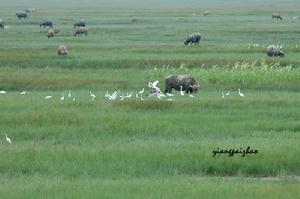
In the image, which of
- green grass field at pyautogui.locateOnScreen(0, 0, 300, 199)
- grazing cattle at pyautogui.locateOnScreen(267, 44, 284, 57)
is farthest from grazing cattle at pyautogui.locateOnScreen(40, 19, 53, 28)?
grazing cattle at pyautogui.locateOnScreen(267, 44, 284, 57)

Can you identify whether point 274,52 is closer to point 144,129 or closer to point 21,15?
point 144,129

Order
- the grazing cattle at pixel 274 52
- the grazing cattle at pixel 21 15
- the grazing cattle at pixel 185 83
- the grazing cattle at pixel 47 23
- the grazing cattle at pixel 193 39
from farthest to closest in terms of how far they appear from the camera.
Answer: the grazing cattle at pixel 21 15, the grazing cattle at pixel 47 23, the grazing cattle at pixel 193 39, the grazing cattle at pixel 274 52, the grazing cattle at pixel 185 83

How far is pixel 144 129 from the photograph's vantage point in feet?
63.0

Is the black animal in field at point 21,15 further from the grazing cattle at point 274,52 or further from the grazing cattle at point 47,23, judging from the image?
the grazing cattle at point 274,52

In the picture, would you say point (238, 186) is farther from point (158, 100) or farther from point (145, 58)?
point (145, 58)

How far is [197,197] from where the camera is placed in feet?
40.7

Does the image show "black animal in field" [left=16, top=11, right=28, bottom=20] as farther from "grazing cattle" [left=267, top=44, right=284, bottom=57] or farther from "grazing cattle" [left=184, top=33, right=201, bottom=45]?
"grazing cattle" [left=267, top=44, right=284, bottom=57]

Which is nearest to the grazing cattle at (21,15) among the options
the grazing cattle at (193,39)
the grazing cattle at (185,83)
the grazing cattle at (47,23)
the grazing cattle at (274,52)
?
the grazing cattle at (47,23)

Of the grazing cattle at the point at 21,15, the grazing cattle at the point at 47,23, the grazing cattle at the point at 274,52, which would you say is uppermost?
the grazing cattle at the point at 274,52

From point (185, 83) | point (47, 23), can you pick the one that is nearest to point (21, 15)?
point (47, 23)

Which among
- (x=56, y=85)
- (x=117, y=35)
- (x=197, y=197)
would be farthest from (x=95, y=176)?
(x=117, y=35)

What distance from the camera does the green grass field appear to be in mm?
13375

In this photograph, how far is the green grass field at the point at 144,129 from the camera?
43.9ft

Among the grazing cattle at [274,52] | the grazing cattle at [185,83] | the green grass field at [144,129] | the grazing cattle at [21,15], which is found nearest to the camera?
the green grass field at [144,129]
